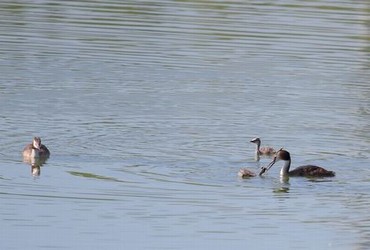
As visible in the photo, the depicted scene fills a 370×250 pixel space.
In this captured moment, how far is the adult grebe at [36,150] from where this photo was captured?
1691 cm

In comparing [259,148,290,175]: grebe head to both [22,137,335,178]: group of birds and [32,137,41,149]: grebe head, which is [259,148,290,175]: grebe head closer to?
[22,137,335,178]: group of birds

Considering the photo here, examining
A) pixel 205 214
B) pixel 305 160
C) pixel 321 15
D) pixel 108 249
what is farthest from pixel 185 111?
pixel 321 15

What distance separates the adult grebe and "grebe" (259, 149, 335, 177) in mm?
2468

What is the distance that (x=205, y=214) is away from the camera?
585 inches

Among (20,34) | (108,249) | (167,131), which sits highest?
(20,34)

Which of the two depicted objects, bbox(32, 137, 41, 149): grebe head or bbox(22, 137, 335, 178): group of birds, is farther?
bbox(32, 137, 41, 149): grebe head

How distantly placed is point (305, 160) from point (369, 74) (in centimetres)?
690

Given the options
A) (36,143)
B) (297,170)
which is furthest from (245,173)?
(36,143)

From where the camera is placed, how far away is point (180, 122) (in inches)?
776

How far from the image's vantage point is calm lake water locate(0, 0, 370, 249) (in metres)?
14.4

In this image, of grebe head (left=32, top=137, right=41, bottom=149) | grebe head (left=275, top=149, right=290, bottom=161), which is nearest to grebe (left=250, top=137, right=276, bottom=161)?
grebe head (left=275, top=149, right=290, bottom=161)

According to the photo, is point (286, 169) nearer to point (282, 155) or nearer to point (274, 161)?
point (282, 155)

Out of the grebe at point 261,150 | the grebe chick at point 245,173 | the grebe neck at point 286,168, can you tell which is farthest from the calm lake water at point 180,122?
the grebe neck at point 286,168

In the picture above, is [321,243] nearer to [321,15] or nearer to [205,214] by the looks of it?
[205,214]
